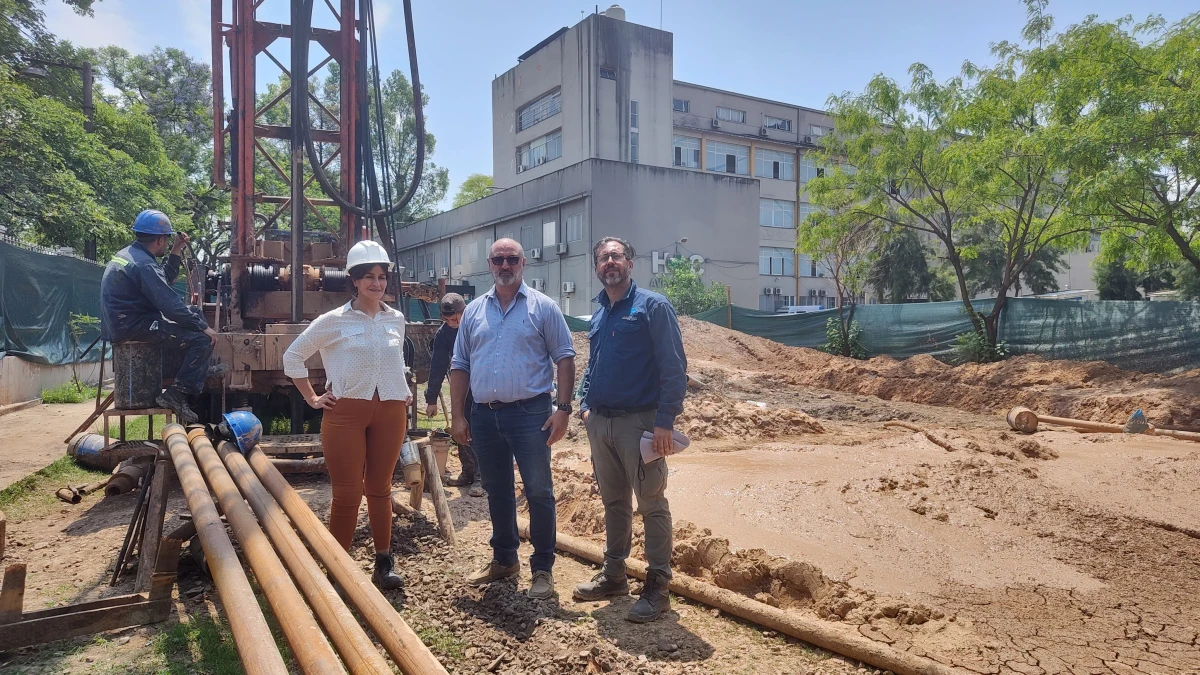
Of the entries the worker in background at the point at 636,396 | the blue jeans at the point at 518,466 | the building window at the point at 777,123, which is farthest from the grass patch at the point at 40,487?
the building window at the point at 777,123

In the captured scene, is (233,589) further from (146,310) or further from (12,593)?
(146,310)

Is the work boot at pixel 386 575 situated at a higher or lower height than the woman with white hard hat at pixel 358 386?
lower

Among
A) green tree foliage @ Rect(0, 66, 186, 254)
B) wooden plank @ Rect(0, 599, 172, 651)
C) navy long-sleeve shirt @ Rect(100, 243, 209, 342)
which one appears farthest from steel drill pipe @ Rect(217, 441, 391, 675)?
green tree foliage @ Rect(0, 66, 186, 254)

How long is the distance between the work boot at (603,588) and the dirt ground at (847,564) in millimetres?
74

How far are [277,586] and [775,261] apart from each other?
37.2 meters

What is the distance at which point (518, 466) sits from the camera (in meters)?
4.23

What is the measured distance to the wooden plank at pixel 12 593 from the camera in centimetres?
343

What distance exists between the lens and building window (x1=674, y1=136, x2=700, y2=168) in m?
38.2

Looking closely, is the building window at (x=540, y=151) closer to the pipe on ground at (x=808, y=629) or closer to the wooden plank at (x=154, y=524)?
the wooden plank at (x=154, y=524)

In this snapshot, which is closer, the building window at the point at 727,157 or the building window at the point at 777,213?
the building window at the point at 777,213

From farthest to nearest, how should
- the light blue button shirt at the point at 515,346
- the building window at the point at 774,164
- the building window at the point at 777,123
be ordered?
the building window at the point at 777,123, the building window at the point at 774,164, the light blue button shirt at the point at 515,346

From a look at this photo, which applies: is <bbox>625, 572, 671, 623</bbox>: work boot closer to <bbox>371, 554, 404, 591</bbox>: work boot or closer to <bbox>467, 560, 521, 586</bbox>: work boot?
<bbox>467, 560, 521, 586</bbox>: work boot

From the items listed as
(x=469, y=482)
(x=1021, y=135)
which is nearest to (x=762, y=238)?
(x=1021, y=135)

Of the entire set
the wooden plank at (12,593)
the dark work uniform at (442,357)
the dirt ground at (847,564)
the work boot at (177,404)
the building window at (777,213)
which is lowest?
the dirt ground at (847,564)
